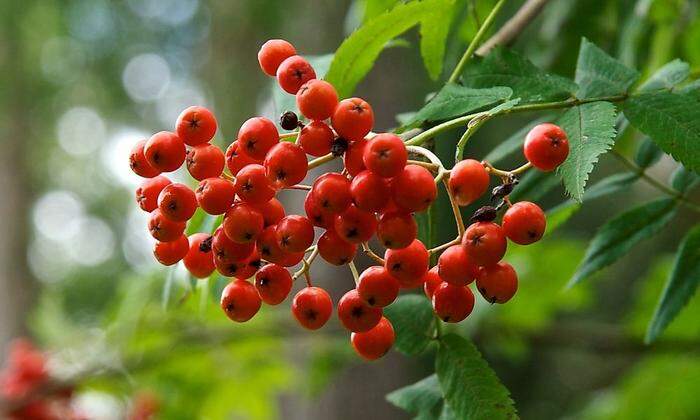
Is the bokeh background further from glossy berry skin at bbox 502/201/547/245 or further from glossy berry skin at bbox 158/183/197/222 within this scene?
glossy berry skin at bbox 502/201/547/245

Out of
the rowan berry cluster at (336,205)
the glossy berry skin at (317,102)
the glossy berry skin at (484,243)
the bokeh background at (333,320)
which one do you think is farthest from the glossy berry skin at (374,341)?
the bokeh background at (333,320)

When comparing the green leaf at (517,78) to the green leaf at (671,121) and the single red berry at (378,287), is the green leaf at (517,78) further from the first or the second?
the single red berry at (378,287)

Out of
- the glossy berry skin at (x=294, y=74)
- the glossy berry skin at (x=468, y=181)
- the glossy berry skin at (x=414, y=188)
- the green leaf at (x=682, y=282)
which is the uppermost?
the glossy berry skin at (x=294, y=74)

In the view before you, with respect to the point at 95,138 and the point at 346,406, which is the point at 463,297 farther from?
the point at 95,138

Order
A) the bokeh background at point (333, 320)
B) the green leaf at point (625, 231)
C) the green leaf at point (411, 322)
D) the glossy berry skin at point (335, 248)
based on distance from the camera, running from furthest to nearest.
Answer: the bokeh background at point (333, 320) → the green leaf at point (625, 231) → the green leaf at point (411, 322) → the glossy berry skin at point (335, 248)

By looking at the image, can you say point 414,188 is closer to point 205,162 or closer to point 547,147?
point 547,147

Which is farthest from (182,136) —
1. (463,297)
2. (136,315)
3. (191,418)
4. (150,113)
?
(150,113)
